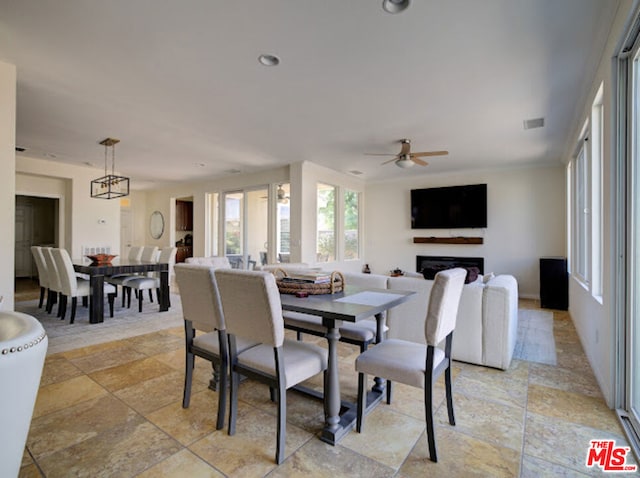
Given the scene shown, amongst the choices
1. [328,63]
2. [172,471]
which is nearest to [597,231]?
[328,63]

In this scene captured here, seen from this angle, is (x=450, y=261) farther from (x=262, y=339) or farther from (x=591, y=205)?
(x=262, y=339)

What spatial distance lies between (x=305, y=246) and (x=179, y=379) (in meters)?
3.78

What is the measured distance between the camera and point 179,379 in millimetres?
2652

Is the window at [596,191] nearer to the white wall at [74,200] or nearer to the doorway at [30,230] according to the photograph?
the white wall at [74,200]

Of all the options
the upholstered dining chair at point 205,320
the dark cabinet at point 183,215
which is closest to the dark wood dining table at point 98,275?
the upholstered dining chair at point 205,320

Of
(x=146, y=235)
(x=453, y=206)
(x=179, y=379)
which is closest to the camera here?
(x=179, y=379)

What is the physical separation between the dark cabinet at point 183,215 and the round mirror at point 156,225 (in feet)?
1.44

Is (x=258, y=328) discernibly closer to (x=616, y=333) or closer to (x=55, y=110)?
(x=616, y=333)

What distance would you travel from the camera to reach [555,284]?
213 inches

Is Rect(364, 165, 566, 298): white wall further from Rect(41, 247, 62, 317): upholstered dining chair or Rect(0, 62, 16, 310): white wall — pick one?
Rect(0, 62, 16, 310): white wall

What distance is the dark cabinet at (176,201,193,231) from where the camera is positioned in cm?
963

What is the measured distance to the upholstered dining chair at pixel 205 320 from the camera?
6.39ft

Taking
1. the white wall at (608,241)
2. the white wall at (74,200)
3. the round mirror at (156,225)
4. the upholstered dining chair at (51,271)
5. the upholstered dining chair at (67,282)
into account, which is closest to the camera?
the white wall at (608,241)

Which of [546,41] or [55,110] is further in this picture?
[55,110]
